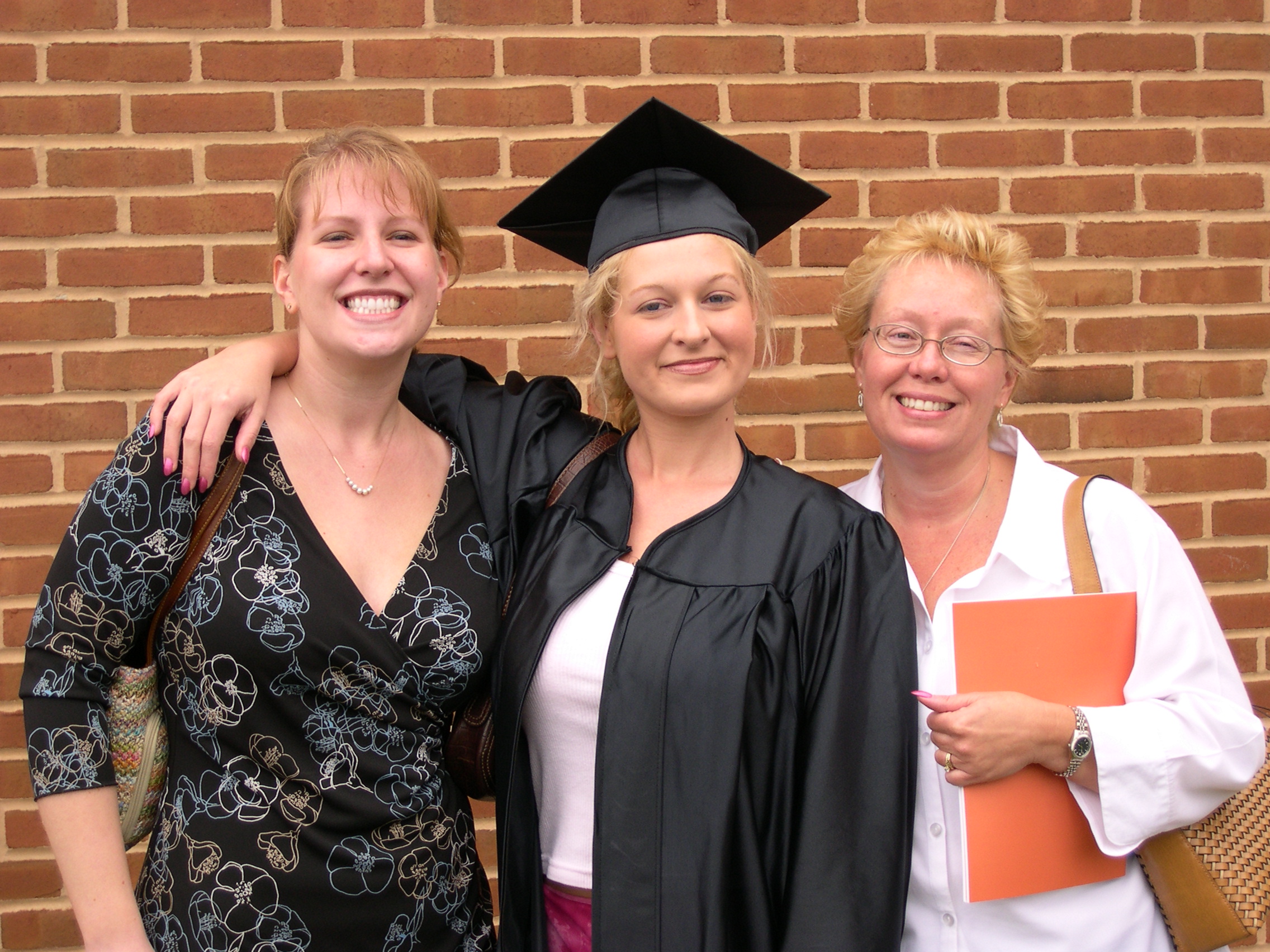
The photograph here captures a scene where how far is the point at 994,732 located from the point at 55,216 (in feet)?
8.73

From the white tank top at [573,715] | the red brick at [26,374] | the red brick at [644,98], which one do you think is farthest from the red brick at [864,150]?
the red brick at [26,374]

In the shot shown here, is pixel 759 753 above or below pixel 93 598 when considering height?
below

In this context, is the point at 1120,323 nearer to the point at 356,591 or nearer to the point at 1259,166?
the point at 1259,166

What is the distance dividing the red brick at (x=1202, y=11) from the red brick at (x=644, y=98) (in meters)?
1.32

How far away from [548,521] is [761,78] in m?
1.60

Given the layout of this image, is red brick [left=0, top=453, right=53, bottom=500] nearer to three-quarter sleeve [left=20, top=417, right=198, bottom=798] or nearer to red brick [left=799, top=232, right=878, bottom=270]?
three-quarter sleeve [left=20, top=417, right=198, bottom=798]

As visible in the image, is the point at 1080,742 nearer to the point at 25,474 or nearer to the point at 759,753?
the point at 759,753

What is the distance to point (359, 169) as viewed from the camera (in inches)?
74.9

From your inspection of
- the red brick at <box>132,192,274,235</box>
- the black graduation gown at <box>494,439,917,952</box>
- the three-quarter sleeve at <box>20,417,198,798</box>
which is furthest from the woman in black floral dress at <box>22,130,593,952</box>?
the red brick at <box>132,192,274,235</box>

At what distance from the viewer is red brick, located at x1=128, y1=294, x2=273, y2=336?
2.79 metres

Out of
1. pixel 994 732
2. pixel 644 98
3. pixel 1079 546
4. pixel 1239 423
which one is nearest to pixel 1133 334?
pixel 1239 423

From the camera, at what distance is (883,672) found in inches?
68.6

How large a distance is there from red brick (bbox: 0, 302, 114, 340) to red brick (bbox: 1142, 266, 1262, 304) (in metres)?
2.97

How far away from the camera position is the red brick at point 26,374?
2760 millimetres
